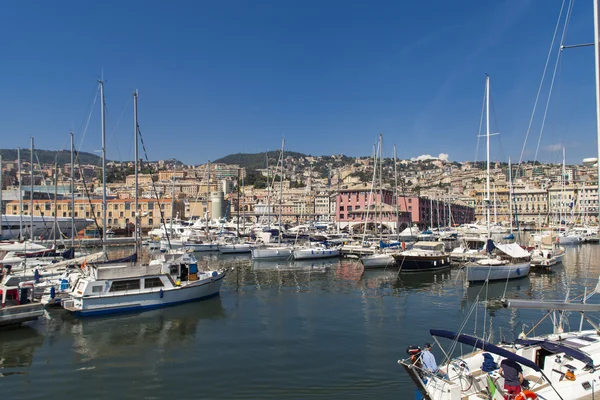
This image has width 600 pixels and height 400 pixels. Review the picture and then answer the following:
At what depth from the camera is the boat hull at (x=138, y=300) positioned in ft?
65.4

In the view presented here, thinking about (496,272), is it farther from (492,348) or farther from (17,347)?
(17,347)

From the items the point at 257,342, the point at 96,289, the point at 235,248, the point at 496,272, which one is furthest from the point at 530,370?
the point at 235,248

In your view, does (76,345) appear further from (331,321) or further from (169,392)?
(331,321)

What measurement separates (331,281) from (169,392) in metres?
19.8

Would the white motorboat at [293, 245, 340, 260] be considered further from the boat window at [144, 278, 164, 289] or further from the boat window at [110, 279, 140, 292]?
the boat window at [110, 279, 140, 292]

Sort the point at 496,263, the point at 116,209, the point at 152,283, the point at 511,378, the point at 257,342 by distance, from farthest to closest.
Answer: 1. the point at 116,209
2. the point at 496,263
3. the point at 152,283
4. the point at 257,342
5. the point at 511,378

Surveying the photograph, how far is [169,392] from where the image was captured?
11844mm

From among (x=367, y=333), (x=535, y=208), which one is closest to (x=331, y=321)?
(x=367, y=333)

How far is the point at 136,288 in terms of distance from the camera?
69.5ft

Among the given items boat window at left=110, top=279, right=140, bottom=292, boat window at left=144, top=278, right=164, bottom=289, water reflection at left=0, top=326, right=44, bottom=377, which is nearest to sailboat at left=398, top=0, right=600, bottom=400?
water reflection at left=0, top=326, right=44, bottom=377

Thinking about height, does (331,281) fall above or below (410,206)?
below

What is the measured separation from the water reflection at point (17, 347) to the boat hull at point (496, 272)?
78.8ft

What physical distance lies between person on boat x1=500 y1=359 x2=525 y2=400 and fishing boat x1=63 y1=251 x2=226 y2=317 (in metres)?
17.1

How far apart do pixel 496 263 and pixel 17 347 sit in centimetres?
2808
